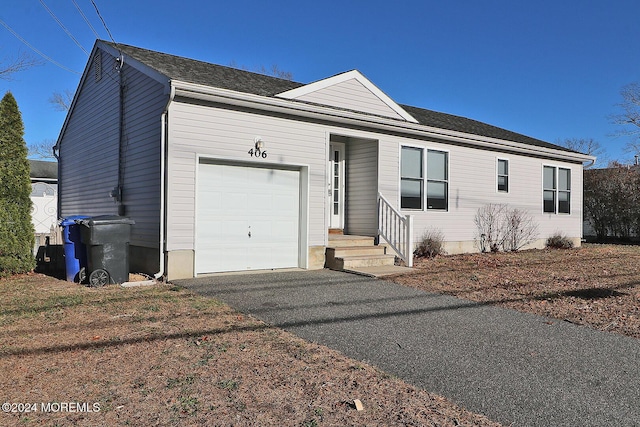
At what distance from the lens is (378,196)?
1018cm

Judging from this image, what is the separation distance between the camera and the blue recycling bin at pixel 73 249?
7.80 m

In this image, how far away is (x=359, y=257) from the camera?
9.16 m

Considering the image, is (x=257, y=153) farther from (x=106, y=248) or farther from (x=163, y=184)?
(x=106, y=248)

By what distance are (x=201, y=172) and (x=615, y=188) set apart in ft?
58.1

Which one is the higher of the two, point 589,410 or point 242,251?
point 242,251

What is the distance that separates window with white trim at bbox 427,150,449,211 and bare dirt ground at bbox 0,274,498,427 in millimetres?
7397

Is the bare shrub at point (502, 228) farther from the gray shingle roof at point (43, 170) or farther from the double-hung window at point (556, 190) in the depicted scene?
the gray shingle roof at point (43, 170)

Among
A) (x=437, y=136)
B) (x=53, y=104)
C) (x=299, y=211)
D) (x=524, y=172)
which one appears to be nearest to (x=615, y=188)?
(x=524, y=172)

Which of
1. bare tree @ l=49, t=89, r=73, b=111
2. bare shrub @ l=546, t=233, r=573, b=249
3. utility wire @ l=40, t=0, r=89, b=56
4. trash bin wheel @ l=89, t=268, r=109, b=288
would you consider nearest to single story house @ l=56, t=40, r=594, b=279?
utility wire @ l=40, t=0, r=89, b=56

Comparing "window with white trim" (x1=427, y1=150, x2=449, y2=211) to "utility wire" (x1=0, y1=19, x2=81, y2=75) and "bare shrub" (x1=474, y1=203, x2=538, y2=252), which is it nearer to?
"bare shrub" (x1=474, y1=203, x2=538, y2=252)

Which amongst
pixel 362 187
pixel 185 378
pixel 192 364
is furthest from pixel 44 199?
pixel 185 378

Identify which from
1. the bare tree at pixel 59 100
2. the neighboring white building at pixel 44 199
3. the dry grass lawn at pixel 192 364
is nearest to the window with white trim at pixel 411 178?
the dry grass lawn at pixel 192 364

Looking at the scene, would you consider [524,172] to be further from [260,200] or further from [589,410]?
[589,410]

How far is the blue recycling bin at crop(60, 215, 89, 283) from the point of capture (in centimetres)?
780
